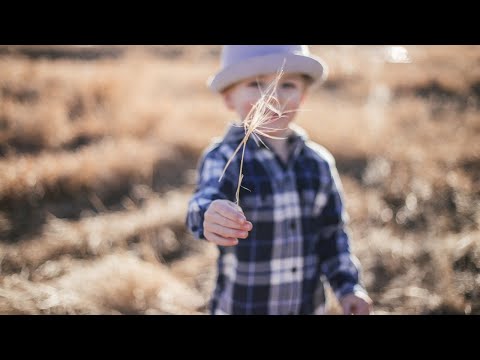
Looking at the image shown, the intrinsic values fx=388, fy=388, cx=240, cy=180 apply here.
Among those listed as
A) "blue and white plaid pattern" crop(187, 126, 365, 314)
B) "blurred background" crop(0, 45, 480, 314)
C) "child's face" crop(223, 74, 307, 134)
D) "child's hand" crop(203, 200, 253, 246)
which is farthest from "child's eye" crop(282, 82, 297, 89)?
"child's hand" crop(203, 200, 253, 246)

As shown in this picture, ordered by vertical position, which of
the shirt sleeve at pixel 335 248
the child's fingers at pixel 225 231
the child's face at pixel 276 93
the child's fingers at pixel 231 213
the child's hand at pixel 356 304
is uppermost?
the child's face at pixel 276 93

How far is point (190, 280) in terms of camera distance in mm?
2600

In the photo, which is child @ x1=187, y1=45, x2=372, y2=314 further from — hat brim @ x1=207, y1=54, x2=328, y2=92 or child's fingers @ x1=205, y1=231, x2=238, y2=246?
child's fingers @ x1=205, y1=231, x2=238, y2=246

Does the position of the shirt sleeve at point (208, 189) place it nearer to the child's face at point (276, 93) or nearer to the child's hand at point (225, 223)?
the child's hand at point (225, 223)

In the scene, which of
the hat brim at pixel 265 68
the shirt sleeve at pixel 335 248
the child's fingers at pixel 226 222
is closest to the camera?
the child's fingers at pixel 226 222

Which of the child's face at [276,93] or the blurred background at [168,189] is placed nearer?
the child's face at [276,93]

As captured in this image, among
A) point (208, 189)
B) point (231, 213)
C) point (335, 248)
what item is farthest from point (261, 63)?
point (335, 248)

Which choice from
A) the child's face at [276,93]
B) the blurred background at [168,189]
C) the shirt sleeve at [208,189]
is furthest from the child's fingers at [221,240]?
the blurred background at [168,189]

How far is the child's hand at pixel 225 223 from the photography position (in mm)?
1017

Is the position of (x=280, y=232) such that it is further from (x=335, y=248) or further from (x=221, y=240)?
(x=221, y=240)

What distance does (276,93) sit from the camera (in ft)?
4.65

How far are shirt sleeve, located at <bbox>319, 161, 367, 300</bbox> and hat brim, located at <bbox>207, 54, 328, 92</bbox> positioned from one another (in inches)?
17.1

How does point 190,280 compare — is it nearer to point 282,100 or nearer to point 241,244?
point 241,244
